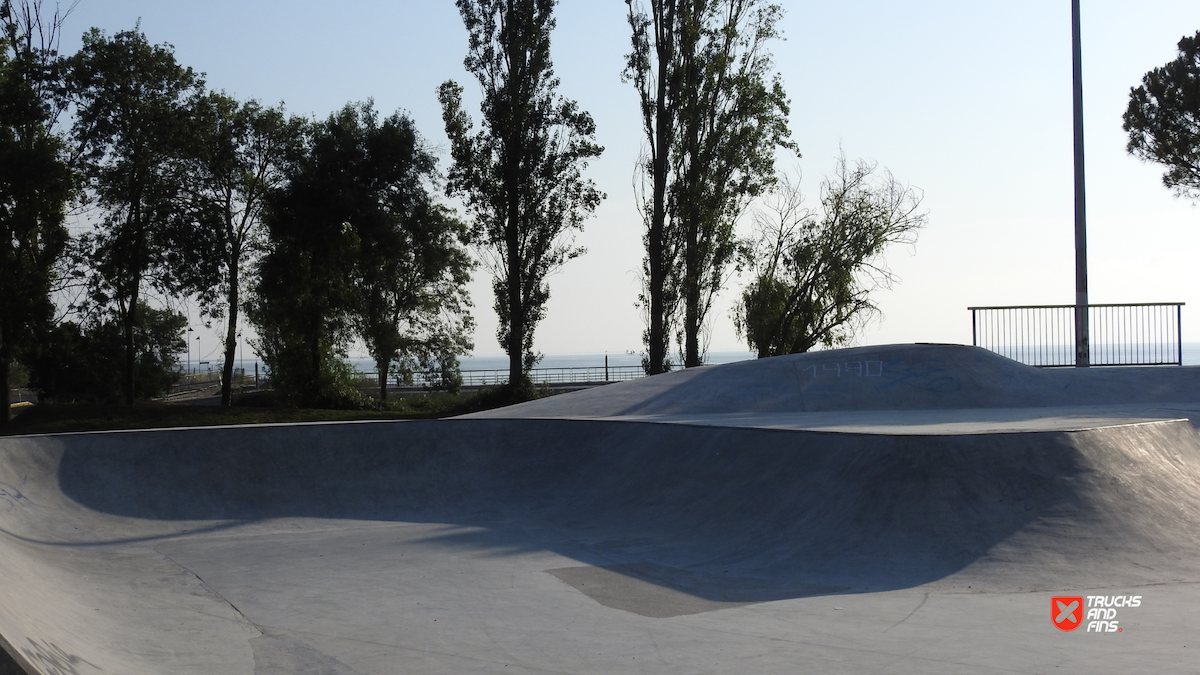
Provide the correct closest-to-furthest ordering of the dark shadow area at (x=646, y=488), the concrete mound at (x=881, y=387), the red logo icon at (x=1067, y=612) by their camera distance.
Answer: the red logo icon at (x=1067, y=612) < the dark shadow area at (x=646, y=488) < the concrete mound at (x=881, y=387)

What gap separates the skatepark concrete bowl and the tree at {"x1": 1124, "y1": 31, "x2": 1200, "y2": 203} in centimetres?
1479

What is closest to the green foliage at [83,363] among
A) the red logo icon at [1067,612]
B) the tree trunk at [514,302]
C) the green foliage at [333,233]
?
the green foliage at [333,233]

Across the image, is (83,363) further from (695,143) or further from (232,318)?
(695,143)

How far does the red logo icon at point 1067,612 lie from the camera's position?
4.85 metres

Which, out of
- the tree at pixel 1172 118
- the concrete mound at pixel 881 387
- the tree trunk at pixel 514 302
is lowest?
the concrete mound at pixel 881 387

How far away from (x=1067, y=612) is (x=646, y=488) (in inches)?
186

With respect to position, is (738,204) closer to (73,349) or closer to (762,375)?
(762,375)

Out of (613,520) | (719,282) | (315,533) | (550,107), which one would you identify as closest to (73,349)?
(550,107)

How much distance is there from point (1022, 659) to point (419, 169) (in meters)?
25.0

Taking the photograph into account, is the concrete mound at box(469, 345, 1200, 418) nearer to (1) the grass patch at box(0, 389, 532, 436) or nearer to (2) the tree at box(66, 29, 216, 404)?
(1) the grass patch at box(0, 389, 532, 436)

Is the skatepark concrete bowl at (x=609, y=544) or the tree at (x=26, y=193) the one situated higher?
the tree at (x=26, y=193)

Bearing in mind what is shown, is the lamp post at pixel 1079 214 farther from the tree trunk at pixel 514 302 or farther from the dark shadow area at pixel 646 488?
the tree trunk at pixel 514 302

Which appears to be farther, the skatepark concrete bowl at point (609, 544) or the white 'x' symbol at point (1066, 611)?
the white 'x' symbol at point (1066, 611)

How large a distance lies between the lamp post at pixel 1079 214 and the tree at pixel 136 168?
904 inches
